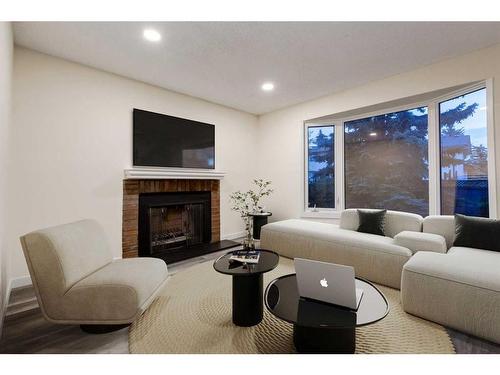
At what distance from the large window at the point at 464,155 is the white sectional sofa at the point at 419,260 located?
51 centimetres

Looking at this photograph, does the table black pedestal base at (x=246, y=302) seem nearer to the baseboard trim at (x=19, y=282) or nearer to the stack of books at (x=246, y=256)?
the stack of books at (x=246, y=256)

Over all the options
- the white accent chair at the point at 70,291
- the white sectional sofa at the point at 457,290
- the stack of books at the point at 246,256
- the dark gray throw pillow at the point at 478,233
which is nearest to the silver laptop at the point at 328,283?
the stack of books at the point at 246,256

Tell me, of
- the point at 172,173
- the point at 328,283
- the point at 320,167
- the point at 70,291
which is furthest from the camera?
the point at 320,167

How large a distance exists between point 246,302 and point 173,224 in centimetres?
236

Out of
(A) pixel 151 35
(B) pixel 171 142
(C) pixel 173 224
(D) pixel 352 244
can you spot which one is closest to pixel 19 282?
(C) pixel 173 224

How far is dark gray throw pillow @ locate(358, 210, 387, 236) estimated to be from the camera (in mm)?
2988

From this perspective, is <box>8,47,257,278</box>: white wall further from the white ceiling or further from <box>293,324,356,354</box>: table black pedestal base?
<box>293,324,356,354</box>: table black pedestal base

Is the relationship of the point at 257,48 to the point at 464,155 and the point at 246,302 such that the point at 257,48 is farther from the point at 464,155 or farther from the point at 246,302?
the point at 464,155

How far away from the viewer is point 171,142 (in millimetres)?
3604

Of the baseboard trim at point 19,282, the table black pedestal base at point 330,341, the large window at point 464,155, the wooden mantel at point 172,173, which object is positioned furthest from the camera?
the wooden mantel at point 172,173

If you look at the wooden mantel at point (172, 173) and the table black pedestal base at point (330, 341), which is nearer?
the table black pedestal base at point (330, 341)

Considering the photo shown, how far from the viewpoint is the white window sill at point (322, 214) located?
4166 millimetres

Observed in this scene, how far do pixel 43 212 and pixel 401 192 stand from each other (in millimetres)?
4773
